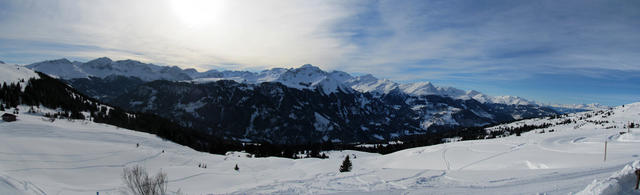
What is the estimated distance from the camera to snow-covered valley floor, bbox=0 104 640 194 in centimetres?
1812

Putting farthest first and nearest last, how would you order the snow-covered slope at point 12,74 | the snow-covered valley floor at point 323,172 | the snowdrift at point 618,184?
the snow-covered slope at point 12,74
the snow-covered valley floor at point 323,172
the snowdrift at point 618,184

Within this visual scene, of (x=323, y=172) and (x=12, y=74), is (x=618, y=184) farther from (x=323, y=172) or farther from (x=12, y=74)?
(x=12, y=74)

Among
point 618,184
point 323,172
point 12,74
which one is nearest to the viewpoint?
point 618,184

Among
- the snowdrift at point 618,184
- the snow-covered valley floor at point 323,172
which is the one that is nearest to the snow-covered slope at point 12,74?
the snow-covered valley floor at point 323,172

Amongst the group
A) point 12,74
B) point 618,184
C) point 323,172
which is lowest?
point 323,172

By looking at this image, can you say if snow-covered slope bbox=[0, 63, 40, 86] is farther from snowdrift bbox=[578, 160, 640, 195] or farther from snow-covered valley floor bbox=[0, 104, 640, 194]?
snowdrift bbox=[578, 160, 640, 195]

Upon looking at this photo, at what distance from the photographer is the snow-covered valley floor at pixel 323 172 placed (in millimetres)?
18125

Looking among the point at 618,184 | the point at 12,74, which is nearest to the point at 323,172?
the point at 618,184

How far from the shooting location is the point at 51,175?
31.9 metres

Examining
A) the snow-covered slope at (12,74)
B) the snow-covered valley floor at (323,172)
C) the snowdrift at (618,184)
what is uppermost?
the snow-covered slope at (12,74)

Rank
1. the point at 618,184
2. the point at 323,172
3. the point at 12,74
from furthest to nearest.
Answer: the point at 12,74 → the point at 323,172 → the point at 618,184

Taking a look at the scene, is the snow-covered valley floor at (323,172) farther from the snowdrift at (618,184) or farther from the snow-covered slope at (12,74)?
the snow-covered slope at (12,74)

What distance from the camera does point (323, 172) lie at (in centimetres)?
3988

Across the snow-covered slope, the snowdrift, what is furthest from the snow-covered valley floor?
the snow-covered slope
